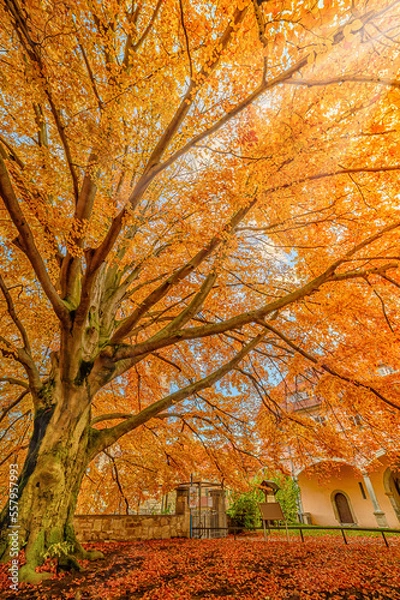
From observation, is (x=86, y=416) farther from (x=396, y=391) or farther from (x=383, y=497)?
(x=383, y=497)

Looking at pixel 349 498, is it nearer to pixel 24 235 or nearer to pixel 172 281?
pixel 172 281

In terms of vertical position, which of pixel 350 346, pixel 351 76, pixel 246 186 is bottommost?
pixel 350 346

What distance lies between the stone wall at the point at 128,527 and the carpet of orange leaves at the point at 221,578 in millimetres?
1390

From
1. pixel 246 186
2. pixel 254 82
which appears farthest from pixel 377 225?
pixel 254 82

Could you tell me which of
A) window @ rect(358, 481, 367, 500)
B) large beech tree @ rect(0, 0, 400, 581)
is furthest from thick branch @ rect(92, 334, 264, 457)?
window @ rect(358, 481, 367, 500)

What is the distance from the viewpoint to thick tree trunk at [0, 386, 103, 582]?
148 inches

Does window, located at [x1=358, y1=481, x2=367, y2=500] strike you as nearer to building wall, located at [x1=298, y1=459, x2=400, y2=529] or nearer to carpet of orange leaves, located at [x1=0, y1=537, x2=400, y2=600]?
building wall, located at [x1=298, y1=459, x2=400, y2=529]

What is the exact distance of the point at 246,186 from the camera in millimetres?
5281

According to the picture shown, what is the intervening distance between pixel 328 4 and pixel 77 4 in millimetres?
3706

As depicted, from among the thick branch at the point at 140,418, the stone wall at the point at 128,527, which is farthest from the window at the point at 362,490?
the thick branch at the point at 140,418

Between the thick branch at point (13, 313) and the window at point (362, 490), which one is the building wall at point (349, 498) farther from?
the thick branch at point (13, 313)

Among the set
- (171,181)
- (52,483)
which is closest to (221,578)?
(52,483)

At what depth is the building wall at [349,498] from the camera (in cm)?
1410

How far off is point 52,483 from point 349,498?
18.0 meters
